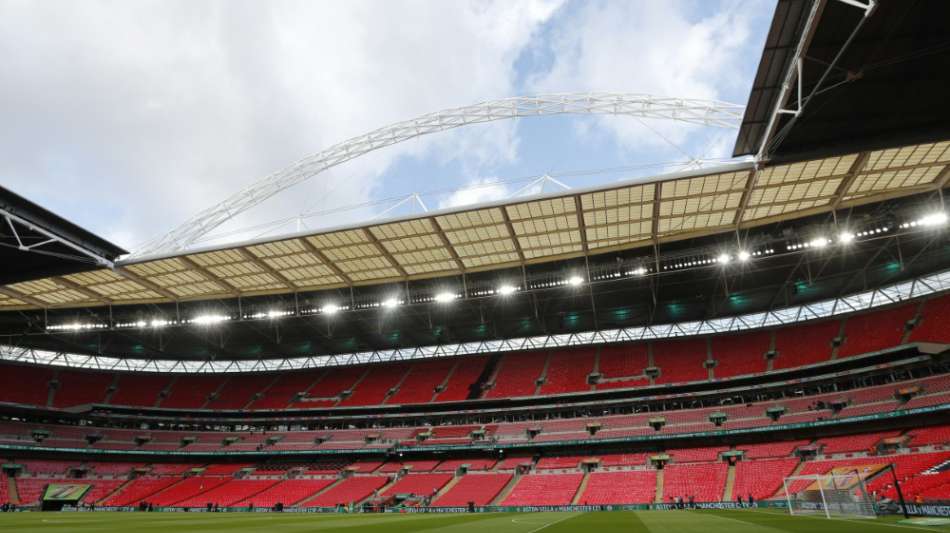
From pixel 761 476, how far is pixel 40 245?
43974 mm

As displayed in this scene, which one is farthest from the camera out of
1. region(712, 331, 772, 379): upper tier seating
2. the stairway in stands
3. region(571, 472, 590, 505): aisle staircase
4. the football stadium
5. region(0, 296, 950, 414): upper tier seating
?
the stairway in stands

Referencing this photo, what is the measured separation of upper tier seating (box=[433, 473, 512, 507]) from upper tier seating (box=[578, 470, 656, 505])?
658 centimetres

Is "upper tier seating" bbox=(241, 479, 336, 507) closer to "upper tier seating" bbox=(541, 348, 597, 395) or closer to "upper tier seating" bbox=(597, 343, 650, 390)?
"upper tier seating" bbox=(541, 348, 597, 395)

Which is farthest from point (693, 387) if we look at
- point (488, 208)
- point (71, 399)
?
point (71, 399)

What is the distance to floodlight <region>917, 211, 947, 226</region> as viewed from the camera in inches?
1080

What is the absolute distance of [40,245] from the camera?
2708 cm

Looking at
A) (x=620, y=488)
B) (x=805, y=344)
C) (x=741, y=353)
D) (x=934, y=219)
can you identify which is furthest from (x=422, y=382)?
(x=934, y=219)

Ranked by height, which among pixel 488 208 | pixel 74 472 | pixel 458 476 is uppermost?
pixel 488 208

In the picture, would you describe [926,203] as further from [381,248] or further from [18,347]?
[18,347]

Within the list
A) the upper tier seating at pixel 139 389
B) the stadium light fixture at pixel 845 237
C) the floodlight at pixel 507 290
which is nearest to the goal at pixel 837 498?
the stadium light fixture at pixel 845 237

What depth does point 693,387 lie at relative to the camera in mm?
43438

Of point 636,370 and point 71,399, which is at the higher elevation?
point 71,399

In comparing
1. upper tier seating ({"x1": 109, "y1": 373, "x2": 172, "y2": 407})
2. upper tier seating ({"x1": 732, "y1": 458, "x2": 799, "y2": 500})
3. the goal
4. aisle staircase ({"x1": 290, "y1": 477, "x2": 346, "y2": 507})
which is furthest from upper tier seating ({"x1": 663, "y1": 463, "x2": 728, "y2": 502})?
upper tier seating ({"x1": 109, "y1": 373, "x2": 172, "y2": 407})

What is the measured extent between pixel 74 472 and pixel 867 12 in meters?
61.9
